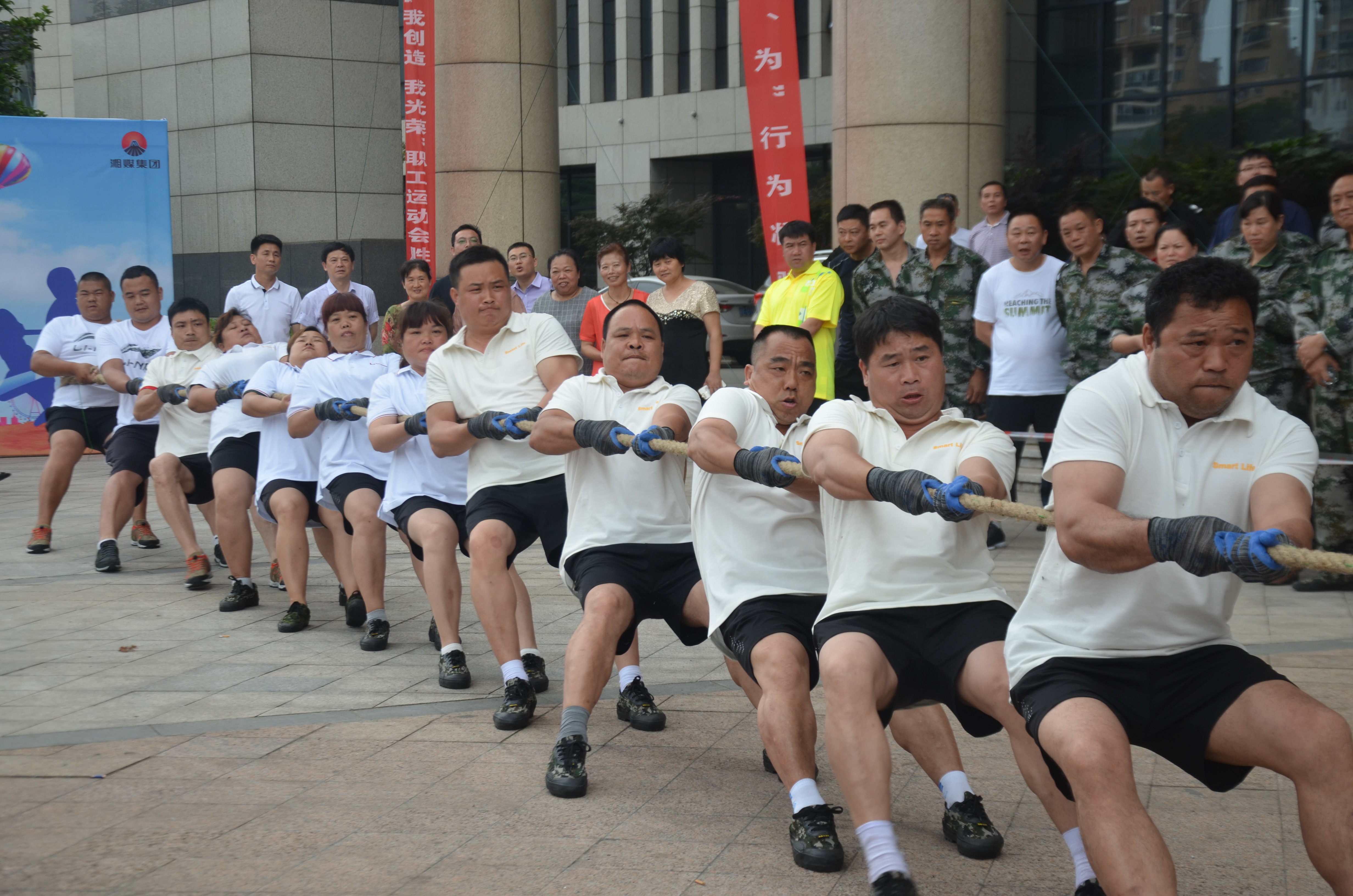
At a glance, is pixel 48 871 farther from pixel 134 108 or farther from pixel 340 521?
pixel 134 108

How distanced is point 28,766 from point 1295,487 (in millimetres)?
A: 4138

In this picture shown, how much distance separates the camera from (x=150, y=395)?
8.17 metres

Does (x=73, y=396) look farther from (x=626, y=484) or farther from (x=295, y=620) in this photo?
(x=626, y=484)

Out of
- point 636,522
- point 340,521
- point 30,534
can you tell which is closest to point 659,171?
point 30,534

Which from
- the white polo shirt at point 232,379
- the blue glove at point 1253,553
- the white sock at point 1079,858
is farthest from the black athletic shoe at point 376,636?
the blue glove at point 1253,553

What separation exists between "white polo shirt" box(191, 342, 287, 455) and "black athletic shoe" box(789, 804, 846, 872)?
15.4 feet

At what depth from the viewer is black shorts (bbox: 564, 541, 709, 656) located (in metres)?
4.63

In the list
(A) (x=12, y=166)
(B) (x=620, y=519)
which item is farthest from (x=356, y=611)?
(A) (x=12, y=166)

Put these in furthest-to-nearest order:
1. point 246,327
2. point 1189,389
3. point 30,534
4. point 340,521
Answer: point 30,534 < point 246,327 < point 340,521 < point 1189,389

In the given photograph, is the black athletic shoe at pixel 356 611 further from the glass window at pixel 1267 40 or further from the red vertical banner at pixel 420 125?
the glass window at pixel 1267 40

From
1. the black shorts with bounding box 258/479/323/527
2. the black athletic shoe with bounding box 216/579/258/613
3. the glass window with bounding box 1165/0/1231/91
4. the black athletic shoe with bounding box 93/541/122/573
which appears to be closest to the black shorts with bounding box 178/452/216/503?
the black athletic shoe with bounding box 93/541/122/573

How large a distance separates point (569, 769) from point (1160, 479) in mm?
2131

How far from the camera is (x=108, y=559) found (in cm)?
845

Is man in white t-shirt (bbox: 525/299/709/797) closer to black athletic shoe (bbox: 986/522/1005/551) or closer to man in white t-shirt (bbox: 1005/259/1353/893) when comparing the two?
man in white t-shirt (bbox: 1005/259/1353/893)
